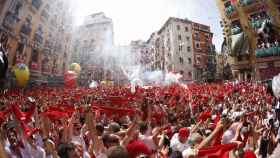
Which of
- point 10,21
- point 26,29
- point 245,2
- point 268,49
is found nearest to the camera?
point 10,21

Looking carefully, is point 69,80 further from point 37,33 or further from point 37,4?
point 37,4

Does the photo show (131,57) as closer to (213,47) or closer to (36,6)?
(213,47)

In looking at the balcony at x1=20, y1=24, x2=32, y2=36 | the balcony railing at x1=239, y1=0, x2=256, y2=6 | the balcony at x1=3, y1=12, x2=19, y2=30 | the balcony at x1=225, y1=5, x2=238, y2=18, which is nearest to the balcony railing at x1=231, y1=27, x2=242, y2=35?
the balcony at x1=225, y1=5, x2=238, y2=18

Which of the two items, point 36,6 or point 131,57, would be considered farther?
point 131,57

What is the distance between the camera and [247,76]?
43.3 metres

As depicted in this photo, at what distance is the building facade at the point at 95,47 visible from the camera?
96.2m

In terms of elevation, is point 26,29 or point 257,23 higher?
point 257,23

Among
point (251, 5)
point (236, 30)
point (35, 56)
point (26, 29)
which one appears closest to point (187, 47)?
point (236, 30)

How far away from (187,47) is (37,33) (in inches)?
1942

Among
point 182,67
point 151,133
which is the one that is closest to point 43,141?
point 151,133

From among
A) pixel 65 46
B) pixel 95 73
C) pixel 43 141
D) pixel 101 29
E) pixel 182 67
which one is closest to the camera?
pixel 43 141

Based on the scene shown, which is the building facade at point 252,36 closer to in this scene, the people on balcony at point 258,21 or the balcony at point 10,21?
the people on balcony at point 258,21

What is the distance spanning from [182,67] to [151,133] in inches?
2992

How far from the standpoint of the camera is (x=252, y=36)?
40.7 metres
